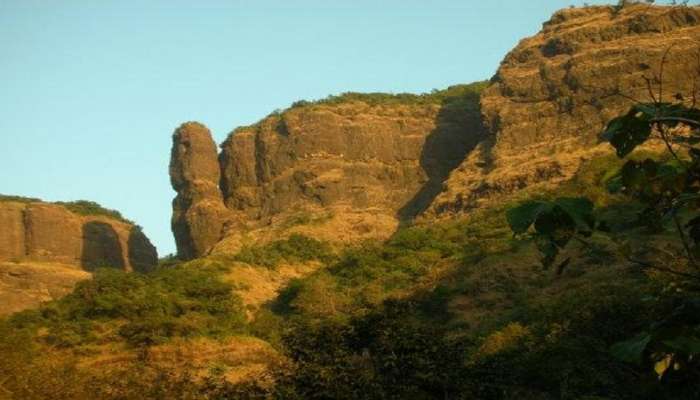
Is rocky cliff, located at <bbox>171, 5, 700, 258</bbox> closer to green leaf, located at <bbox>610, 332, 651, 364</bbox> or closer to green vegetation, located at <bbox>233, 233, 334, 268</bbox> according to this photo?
green vegetation, located at <bbox>233, 233, 334, 268</bbox>

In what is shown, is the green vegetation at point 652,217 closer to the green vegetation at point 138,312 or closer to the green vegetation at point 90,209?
the green vegetation at point 138,312

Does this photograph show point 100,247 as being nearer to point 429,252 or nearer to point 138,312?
point 138,312

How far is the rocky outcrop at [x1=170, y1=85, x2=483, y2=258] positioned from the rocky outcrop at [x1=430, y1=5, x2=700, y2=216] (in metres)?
6.62

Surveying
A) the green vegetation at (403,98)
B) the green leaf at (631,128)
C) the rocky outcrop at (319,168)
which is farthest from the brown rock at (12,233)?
the green leaf at (631,128)

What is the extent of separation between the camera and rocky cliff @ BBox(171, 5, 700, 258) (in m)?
49.3

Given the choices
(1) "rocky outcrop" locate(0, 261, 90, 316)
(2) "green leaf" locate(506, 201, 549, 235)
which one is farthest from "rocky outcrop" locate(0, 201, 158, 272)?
(2) "green leaf" locate(506, 201, 549, 235)

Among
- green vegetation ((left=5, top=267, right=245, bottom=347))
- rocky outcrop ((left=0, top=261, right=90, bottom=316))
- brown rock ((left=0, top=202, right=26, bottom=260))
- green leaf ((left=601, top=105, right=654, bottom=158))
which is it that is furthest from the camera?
brown rock ((left=0, top=202, right=26, bottom=260))

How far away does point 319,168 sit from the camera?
6053cm

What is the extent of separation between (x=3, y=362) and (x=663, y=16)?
147ft

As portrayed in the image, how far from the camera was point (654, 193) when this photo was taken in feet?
14.6

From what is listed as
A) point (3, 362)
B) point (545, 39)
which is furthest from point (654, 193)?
point (545, 39)

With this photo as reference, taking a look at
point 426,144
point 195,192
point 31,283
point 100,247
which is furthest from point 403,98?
point 31,283

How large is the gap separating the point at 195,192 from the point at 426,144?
717 inches

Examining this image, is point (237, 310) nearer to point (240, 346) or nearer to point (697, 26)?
point (240, 346)
